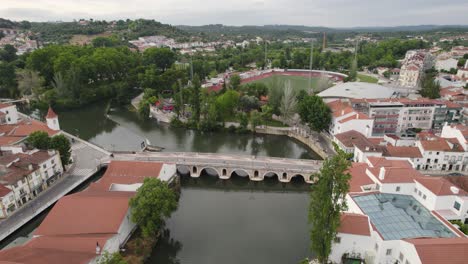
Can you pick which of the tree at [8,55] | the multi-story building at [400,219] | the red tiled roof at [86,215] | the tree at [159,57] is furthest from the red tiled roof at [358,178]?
the tree at [8,55]

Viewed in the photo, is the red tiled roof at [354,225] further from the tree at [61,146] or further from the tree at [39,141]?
the tree at [39,141]

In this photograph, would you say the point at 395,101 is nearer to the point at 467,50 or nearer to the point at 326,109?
the point at 326,109

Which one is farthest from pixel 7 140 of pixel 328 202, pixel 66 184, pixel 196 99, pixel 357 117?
pixel 357 117

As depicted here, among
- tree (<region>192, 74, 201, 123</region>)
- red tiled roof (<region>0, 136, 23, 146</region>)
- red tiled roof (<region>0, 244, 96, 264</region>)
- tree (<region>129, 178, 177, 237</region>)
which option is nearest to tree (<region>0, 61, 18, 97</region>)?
red tiled roof (<region>0, 136, 23, 146</region>)

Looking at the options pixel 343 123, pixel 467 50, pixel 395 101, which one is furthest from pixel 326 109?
pixel 467 50

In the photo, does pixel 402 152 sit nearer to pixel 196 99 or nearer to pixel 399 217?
pixel 399 217

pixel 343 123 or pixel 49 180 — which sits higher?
pixel 343 123
